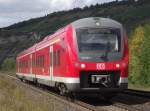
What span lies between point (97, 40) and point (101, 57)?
30.3 inches

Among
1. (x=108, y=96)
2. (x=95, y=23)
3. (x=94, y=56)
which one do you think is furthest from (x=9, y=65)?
(x=94, y=56)

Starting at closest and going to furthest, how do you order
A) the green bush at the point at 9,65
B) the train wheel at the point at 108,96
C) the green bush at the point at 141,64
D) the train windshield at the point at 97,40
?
the train windshield at the point at 97,40 → the train wheel at the point at 108,96 → the green bush at the point at 141,64 → the green bush at the point at 9,65

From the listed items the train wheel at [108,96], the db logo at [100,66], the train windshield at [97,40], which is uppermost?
the train windshield at [97,40]

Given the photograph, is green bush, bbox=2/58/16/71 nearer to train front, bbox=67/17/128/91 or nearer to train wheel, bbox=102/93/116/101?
train wheel, bbox=102/93/116/101

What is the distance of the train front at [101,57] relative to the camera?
1905cm

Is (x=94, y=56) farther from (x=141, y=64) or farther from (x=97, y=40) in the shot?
(x=141, y=64)

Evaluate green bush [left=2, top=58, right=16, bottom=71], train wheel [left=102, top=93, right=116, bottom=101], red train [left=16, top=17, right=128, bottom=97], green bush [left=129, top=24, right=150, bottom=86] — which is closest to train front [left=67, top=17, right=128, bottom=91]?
red train [left=16, top=17, right=128, bottom=97]

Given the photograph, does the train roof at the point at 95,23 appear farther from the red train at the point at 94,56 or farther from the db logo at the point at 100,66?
the db logo at the point at 100,66

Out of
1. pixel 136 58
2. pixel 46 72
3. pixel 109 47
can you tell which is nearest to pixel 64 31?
pixel 109 47

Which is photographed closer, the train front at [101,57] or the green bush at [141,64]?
the train front at [101,57]

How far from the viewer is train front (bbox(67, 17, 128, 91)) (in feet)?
62.5

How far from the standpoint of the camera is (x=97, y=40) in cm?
1970

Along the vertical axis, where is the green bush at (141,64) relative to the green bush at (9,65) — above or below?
below

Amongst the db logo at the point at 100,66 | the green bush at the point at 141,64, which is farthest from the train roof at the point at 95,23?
the green bush at the point at 141,64
